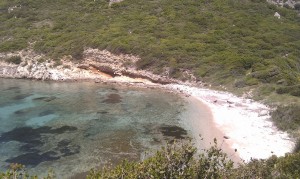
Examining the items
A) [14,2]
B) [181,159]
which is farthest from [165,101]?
[14,2]

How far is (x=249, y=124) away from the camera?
1596 inches

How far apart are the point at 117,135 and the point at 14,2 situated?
241 feet

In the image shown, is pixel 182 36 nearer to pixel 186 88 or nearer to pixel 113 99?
pixel 186 88

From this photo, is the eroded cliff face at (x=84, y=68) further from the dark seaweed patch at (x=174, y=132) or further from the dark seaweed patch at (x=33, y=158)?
the dark seaweed patch at (x=33, y=158)

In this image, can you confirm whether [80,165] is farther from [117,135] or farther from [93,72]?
[93,72]

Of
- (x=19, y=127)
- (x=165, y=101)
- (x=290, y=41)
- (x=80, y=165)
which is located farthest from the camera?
(x=290, y=41)

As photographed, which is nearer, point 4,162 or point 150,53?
point 4,162

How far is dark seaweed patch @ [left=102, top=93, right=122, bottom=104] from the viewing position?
52.5 m

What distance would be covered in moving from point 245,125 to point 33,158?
22.0m

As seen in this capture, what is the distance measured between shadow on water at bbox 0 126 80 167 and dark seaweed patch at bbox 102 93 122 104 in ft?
37.0

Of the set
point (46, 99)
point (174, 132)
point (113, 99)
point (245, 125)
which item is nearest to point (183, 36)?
point (113, 99)

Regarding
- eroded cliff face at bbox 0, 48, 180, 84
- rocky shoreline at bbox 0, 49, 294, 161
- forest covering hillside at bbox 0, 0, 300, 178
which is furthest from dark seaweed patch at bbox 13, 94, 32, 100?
forest covering hillside at bbox 0, 0, 300, 178

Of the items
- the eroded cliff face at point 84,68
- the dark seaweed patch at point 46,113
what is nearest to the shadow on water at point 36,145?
the dark seaweed patch at point 46,113

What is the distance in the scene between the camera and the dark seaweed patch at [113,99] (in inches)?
2067
